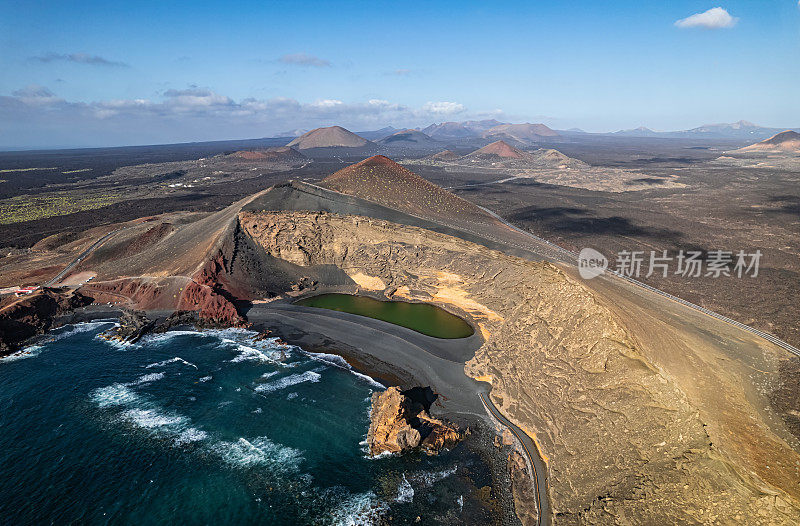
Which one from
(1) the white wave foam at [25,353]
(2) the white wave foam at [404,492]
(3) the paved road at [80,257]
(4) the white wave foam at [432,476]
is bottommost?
(2) the white wave foam at [404,492]

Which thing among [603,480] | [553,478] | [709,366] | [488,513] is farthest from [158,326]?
[709,366]

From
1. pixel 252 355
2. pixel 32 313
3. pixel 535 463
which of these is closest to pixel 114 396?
pixel 252 355

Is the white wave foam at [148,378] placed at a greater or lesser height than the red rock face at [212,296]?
lesser

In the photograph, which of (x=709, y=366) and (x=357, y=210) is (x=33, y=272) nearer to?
(x=357, y=210)

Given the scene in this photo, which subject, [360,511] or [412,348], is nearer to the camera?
[360,511]

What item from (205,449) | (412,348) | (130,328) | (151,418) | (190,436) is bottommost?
(205,449)

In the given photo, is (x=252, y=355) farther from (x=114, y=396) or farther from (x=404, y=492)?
(x=404, y=492)

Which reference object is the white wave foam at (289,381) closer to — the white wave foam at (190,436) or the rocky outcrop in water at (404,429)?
the white wave foam at (190,436)

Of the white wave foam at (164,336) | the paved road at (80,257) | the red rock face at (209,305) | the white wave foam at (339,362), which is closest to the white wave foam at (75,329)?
the white wave foam at (164,336)
